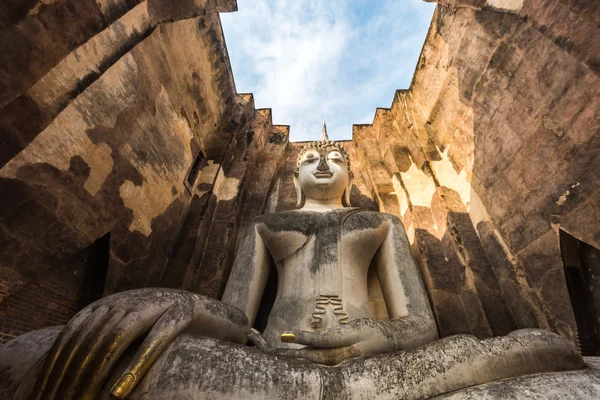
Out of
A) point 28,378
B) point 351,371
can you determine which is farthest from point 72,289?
point 351,371

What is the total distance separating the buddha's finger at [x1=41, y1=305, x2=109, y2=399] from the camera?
1.33 metres

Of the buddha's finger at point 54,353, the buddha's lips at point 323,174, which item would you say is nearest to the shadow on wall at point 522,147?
the buddha's lips at point 323,174

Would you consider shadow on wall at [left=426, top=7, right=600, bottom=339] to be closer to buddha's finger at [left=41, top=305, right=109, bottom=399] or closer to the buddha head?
the buddha head

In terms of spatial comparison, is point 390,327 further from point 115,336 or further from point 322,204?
point 322,204

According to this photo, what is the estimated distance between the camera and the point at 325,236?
332 centimetres

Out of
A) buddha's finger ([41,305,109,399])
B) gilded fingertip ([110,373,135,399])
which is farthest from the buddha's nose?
gilded fingertip ([110,373,135,399])

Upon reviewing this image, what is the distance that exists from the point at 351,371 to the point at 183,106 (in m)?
4.78

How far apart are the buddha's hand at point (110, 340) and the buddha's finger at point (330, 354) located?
732 millimetres

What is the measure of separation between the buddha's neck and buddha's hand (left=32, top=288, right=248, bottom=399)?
2332 mm

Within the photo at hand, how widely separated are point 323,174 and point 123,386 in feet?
10.1

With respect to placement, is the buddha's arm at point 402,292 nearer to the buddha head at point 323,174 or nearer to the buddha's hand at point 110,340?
the buddha head at point 323,174

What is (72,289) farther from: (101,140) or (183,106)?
(183,106)

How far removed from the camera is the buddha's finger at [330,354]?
1845 mm

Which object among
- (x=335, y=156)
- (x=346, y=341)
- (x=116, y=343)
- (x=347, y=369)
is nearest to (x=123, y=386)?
(x=116, y=343)
